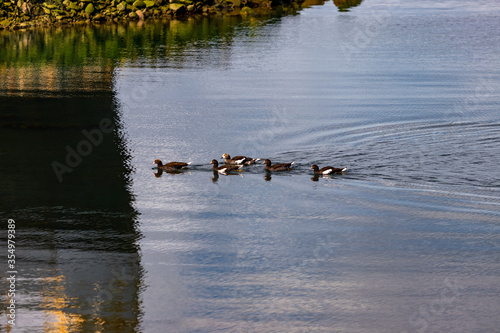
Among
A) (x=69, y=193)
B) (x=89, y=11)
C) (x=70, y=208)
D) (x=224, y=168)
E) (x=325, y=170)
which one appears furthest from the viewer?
(x=89, y=11)

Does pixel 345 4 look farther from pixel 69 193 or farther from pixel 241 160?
pixel 69 193

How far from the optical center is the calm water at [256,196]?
1195 centimetres

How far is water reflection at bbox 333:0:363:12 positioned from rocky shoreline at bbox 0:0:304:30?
683 cm

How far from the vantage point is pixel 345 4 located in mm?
65938

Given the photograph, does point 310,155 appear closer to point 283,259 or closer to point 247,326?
point 283,259

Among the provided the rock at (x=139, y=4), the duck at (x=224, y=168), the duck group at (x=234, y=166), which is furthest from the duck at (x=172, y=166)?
the rock at (x=139, y=4)

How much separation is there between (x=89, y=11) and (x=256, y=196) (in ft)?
137

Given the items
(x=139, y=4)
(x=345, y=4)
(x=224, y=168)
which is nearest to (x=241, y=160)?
(x=224, y=168)

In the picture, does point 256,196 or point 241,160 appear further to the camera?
point 241,160

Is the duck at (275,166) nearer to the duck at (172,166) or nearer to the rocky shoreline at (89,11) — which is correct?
the duck at (172,166)

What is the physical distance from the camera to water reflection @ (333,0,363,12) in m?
62.1

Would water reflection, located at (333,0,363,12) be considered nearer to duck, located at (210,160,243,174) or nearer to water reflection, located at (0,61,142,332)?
water reflection, located at (0,61,142,332)

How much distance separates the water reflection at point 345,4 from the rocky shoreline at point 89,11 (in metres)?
6.83

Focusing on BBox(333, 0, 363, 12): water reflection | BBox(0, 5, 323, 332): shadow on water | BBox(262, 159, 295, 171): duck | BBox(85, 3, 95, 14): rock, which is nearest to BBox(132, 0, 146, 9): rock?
BBox(85, 3, 95, 14): rock
